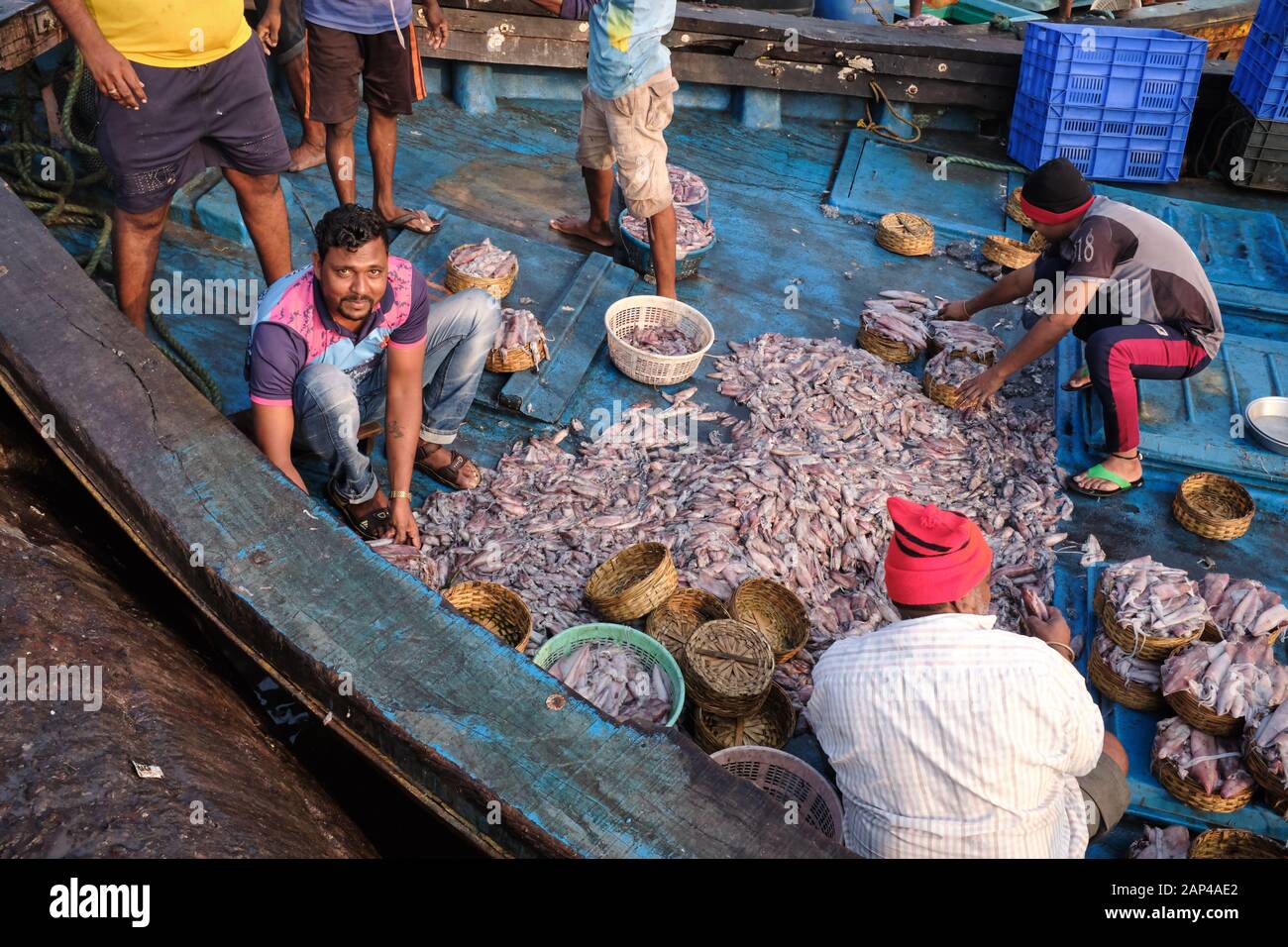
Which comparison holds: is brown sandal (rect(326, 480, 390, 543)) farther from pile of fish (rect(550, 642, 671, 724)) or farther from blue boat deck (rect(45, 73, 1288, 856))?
pile of fish (rect(550, 642, 671, 724))

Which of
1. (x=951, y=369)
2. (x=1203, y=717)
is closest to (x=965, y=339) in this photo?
(x=951, y=369)

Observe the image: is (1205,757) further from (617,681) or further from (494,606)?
(494,606)

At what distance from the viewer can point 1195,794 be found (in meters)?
3.54

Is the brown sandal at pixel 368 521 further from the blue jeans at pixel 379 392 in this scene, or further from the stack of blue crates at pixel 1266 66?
the stack of blue crates at pixel 1266 66

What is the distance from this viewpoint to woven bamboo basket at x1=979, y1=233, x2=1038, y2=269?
643 centimetres

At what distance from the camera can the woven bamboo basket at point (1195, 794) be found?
11.5ft

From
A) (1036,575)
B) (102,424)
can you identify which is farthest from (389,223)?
(1036,575)

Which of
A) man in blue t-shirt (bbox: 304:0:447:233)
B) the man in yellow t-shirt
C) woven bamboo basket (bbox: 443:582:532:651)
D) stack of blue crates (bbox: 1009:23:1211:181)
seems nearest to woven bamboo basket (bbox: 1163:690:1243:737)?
woven bamboo basket (bbox: 443:582:532:651)

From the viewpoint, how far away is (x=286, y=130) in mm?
6363

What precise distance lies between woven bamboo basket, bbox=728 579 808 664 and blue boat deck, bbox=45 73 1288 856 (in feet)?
4.06

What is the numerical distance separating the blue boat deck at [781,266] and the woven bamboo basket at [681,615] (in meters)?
1.17

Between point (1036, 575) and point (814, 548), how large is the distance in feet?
3.21

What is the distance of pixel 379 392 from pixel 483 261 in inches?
54.0
